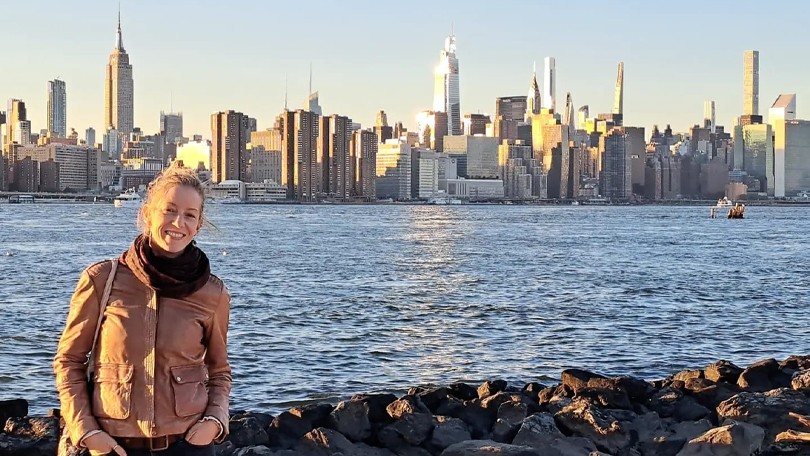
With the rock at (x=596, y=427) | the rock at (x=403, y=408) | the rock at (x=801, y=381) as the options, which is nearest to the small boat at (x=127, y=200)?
the rock at (x=801, y=381)

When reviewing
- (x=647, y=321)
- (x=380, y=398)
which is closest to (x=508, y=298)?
(x=647, y=321)

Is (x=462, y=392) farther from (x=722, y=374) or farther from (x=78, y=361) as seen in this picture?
(x=78, y=361)

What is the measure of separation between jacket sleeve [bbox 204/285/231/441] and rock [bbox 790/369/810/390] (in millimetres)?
9211

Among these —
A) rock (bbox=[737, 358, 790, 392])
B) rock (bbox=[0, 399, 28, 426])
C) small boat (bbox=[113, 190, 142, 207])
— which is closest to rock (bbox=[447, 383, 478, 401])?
rock (bbox=[737, 358, 790, 392])

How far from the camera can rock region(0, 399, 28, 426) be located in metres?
9.33

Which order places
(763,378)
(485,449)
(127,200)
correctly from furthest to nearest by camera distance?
(127,200) → (763,378) → (485,449)

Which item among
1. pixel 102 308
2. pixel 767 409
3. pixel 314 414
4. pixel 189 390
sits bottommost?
pixel 767 409

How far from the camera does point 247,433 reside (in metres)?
8.94

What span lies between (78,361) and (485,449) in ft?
15.6

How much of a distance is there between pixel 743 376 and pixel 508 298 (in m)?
16.3

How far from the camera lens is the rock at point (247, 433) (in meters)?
8.85

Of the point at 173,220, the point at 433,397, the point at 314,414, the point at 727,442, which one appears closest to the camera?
the point at 173,220

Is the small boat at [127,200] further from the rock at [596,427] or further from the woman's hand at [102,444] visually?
the woman's hand at [102,444]

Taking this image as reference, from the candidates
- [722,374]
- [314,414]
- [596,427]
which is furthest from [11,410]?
[722,374]
